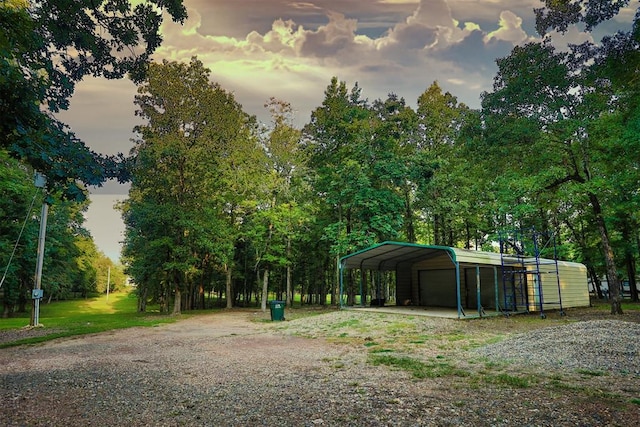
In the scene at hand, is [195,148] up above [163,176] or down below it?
above

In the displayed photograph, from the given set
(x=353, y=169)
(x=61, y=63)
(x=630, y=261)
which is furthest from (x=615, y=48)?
(x=630, y=261)

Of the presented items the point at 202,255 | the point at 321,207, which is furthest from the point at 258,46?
the point at 202,255

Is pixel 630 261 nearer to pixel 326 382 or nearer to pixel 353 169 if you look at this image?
pixel 353 169

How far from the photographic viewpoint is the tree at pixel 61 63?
5.80 m

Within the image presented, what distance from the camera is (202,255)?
98.4 ft

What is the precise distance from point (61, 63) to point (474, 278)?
67.7 feet

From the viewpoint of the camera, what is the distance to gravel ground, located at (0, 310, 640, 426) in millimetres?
4504

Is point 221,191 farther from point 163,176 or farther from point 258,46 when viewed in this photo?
point 258,46

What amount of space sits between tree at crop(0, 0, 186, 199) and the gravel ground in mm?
3247

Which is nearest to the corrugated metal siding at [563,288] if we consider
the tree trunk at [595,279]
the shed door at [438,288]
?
the shed door at [438,288]

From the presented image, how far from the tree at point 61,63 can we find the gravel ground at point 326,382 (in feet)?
10.7

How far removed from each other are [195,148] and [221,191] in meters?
4.17

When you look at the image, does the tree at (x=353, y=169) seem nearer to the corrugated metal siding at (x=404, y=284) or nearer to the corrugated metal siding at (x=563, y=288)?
the corrugated metal siding at (x=404, y=284)

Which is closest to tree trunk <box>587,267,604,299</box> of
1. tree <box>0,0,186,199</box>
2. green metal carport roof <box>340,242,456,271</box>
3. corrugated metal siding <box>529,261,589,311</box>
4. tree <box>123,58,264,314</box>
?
corrugated metal siding <box>529,261,589,311</box>
